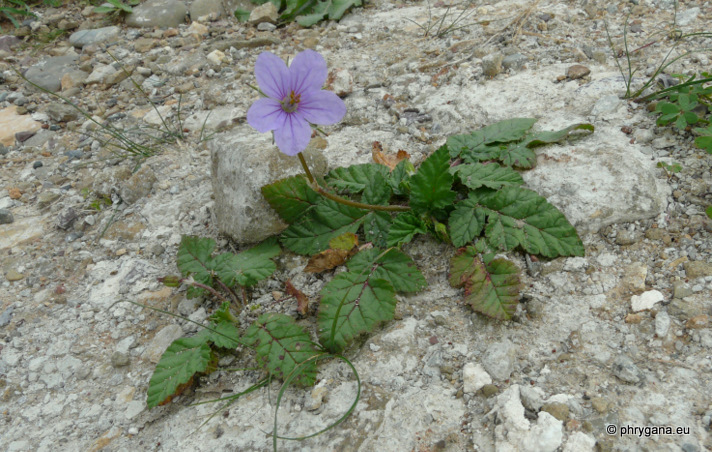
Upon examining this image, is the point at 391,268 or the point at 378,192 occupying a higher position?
the point at 378,192

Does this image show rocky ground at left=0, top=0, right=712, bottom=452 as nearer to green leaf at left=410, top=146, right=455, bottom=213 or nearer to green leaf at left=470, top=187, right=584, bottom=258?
green leaf at left=470, top=187, right=584, bottom=258

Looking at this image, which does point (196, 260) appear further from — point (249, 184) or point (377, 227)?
point (377, 227)

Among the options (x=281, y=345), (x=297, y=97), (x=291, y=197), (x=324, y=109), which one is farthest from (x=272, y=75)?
(x=281, y=345)

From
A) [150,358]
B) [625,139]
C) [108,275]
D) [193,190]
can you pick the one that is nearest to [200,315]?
[150,358]

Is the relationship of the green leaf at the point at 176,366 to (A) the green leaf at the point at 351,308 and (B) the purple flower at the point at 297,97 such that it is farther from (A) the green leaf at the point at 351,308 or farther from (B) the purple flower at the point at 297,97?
(B) the purple flower at the point at 297,97

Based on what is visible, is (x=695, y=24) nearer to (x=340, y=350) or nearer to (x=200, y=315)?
(x=340, y=350)

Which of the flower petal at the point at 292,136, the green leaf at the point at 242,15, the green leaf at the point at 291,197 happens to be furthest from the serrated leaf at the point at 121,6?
the flower petal at the point at 292,136
